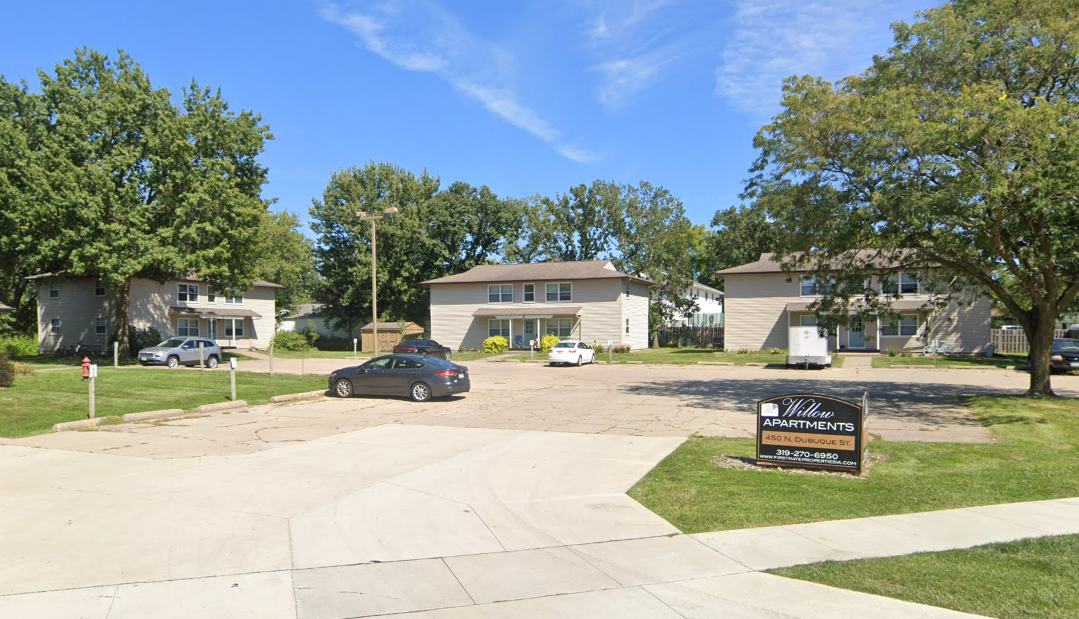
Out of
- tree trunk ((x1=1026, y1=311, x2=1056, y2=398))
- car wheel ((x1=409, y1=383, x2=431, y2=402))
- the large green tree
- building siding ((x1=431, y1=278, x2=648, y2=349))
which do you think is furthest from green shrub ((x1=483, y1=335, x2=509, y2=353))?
tree trunk ((x1=1026, y1=311, x2=1056, y2=398))

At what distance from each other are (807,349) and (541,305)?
72.6ft

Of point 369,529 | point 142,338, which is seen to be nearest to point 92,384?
point 369,529

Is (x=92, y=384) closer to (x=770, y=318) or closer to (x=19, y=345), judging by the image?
(x=19, y=345)

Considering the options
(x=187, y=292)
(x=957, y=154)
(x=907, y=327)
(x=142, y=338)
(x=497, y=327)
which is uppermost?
(x=957, y=154)

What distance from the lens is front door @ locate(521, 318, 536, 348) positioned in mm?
51781

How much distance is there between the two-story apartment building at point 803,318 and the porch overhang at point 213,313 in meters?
34.9

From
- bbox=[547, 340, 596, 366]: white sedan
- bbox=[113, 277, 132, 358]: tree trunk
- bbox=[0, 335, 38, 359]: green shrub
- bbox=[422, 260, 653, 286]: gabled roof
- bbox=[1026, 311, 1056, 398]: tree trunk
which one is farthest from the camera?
bbox=[422, 260, 653, 286]: gabled roof

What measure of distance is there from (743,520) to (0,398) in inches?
751

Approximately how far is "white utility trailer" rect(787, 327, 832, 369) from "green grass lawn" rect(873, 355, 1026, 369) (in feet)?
11.0

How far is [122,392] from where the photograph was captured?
2062cm

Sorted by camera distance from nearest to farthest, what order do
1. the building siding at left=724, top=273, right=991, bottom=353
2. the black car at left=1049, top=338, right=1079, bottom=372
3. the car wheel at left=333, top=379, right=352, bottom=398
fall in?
1. the car wheel at left=333, top=379, right=352, bottom=398
2. the black car at left=1049, top=338, right=1079, bottom=372
3. the building siding at left=724, top=273, right=991, bottom=353

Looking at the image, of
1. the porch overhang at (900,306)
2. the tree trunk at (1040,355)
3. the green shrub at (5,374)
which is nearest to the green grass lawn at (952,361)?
the porch overhang at (900,306)

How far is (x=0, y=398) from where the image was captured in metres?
17.6

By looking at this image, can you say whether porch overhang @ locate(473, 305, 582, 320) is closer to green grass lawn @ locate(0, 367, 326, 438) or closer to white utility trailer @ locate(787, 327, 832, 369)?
white utility trailer @ locate(787, 327, 832, 369)
